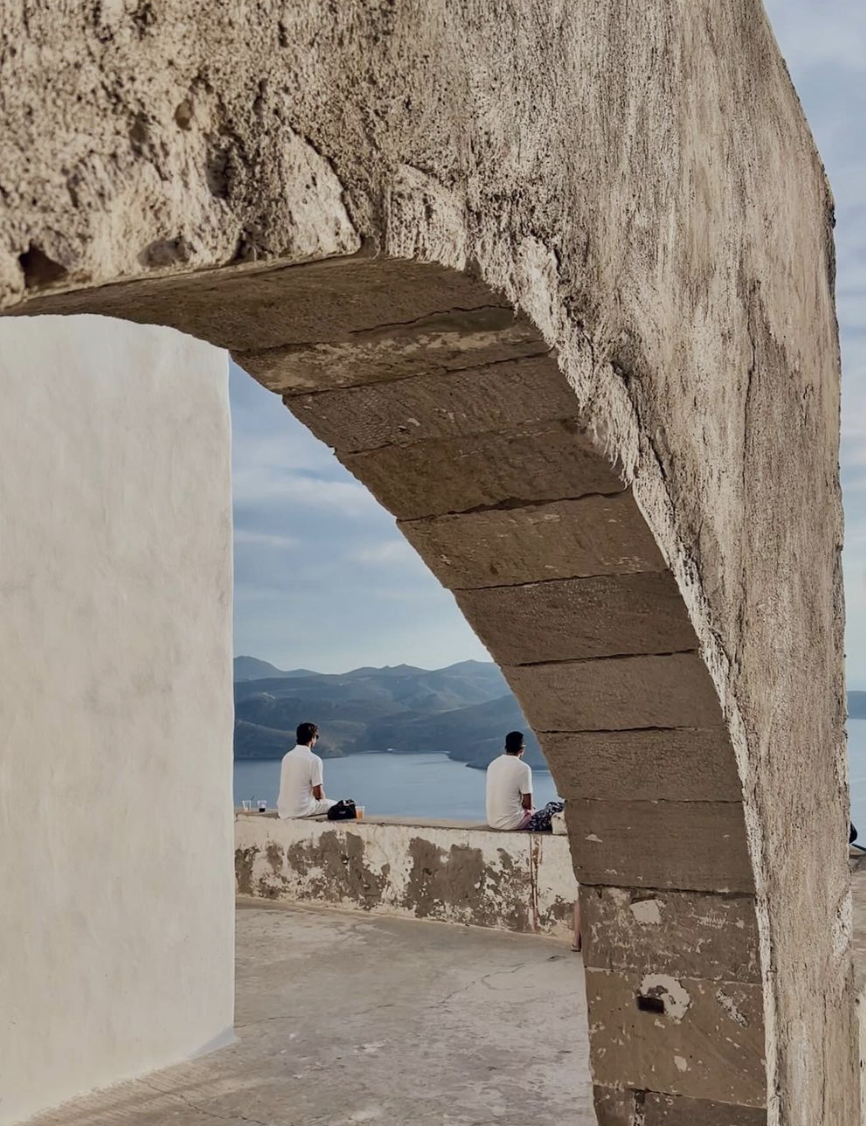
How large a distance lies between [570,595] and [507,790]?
4.47 meters

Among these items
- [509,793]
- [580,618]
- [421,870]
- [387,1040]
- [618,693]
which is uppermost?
[580,618]

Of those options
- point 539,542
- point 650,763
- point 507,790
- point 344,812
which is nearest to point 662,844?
point 650,763

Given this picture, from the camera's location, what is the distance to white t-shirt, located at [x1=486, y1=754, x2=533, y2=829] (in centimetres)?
656

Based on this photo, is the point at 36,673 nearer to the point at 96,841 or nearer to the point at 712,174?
the point at 96,841

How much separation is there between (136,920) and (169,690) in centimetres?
85

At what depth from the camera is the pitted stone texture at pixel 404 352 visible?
1.61 metres

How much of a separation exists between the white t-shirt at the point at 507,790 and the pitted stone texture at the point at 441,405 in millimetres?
4840

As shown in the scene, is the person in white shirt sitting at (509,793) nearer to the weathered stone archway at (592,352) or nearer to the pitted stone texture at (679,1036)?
the weathered stone archway at (592,352)

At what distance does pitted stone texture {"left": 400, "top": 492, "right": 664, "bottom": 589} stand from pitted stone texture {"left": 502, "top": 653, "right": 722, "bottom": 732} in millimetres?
268

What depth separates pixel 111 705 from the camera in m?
4.38

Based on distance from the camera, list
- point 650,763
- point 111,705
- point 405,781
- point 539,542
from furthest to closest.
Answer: point 405,781
point 111,705
point 650,763
point 539,542

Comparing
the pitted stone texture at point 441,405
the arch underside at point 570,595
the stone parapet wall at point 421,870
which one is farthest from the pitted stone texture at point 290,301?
the stone parapet wall at point 421,870

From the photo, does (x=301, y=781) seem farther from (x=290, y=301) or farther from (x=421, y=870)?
(x=290, y=301)

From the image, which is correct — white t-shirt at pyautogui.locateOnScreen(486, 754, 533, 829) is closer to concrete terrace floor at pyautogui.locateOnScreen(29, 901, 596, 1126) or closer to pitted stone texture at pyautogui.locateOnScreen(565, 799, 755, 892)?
concrete terrace floor at pyautogui.locateOnScreen(29, 901, 596, 1126)
